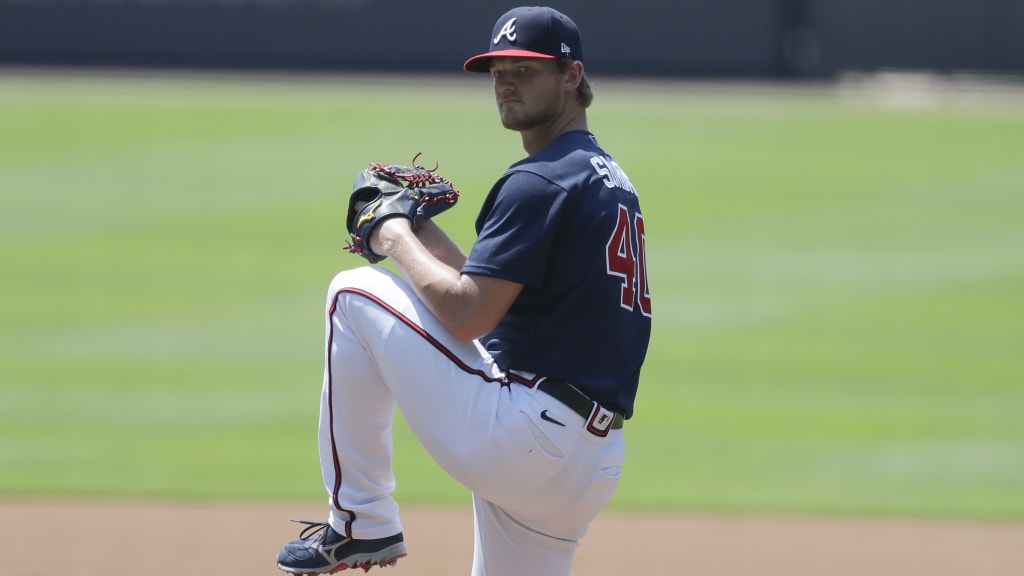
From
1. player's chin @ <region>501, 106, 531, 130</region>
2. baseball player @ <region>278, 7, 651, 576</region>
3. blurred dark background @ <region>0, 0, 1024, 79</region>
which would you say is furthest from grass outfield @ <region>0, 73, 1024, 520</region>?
blurred dark background @ <region>0, 0, 1024, 79</region>

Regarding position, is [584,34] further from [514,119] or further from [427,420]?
[427,420]

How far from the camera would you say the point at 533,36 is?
3.30m

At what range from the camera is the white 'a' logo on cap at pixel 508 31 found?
3.32 metres

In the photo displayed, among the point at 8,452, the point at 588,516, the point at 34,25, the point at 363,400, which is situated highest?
the point at 34,25

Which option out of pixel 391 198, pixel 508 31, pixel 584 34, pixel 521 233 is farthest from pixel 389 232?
pixel 584 34

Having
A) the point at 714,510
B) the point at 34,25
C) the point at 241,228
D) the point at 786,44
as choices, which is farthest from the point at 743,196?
the point at 34,25

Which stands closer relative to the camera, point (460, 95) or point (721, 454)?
point (721, 454)

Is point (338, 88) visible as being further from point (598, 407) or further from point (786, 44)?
point (598, 407)

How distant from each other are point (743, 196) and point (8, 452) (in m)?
9.46

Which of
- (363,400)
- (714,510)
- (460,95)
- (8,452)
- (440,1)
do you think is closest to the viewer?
(363,400)

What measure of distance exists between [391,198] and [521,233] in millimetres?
369

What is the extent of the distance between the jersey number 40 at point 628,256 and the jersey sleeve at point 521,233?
175mm

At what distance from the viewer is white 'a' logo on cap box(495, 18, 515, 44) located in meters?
3.32

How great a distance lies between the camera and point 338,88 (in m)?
22.4
